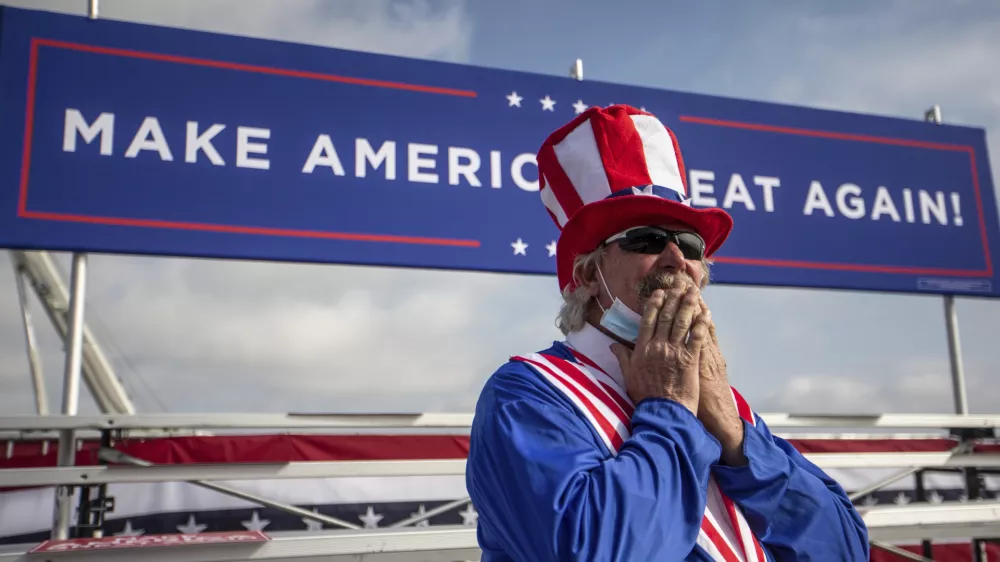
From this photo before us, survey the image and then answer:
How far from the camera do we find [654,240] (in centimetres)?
147

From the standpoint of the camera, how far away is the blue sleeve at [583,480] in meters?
1.09

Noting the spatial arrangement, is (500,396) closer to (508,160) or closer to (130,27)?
(508,160)

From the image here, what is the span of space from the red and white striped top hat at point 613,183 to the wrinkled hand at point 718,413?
233 millimetres

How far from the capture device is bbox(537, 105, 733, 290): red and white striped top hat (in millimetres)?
1479

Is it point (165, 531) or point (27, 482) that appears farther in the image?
point (165, 531)

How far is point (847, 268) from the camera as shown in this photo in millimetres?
4246

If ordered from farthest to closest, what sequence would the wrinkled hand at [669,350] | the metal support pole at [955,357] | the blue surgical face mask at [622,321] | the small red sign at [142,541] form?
the metal support pole at [955,357], the small red sign at [142,541], the blue surgical face mask at [622,321], the wrinkled hand at [669,350]

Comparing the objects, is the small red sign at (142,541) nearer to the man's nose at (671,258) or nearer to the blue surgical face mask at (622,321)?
the blue surgical face mask at (622,321)

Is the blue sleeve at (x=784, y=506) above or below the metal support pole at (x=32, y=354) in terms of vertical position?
below

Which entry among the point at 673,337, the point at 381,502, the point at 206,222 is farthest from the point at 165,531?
the point at 673,337

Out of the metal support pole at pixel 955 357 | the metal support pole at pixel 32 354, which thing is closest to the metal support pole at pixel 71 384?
the metal support pole at pixel 32 354

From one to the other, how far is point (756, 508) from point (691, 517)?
0.69ft

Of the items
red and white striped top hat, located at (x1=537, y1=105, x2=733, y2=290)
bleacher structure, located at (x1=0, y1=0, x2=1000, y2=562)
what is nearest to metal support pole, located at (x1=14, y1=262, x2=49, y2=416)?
bleacher structure, located at (x1=0, y1=0, x2=1000, y2=562)

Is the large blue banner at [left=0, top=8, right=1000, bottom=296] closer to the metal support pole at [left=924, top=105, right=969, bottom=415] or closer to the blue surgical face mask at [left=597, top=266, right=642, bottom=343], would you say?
the metal support pole at [left=924, top=105, right=969, bottom=415]
